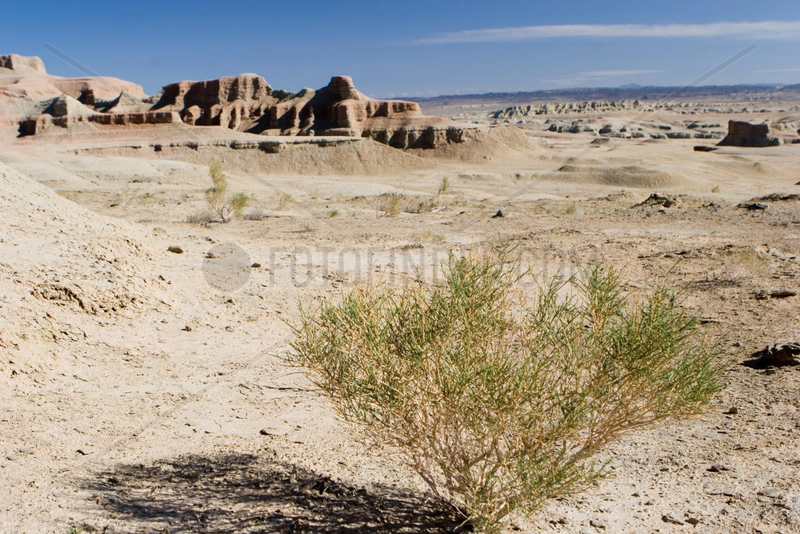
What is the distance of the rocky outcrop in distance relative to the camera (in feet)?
162

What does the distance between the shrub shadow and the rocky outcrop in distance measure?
164 ft

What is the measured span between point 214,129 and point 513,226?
123ft

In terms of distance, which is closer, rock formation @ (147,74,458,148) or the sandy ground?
the sandy ground

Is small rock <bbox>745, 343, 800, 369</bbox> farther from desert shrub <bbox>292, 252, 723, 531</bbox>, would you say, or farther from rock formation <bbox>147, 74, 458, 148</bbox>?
rock formation <bbox>147, 74, 458, 148</bbox>

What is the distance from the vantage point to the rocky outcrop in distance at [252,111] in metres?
49.4

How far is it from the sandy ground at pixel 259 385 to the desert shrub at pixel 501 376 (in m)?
0.56

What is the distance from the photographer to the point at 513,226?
55.6ft

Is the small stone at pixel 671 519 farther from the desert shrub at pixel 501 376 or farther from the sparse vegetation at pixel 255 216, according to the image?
the sparse vegetation at pixel 255 216

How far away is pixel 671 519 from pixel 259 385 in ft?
14.1

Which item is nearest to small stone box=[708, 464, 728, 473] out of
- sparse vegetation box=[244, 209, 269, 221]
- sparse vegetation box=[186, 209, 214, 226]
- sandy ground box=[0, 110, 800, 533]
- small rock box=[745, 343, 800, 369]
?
sandy ground box=[0, 110, 800, 533]

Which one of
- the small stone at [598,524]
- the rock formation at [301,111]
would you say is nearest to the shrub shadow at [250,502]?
the small stone at [598,524]

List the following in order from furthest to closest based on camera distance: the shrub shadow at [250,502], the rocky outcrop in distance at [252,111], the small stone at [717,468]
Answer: the rocky outcrop in distance at [252,111] < the small stone at [717,468] < the shrub shadow at [250,502]

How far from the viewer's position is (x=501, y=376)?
128 inches

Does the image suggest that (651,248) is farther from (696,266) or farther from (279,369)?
(279,369)
